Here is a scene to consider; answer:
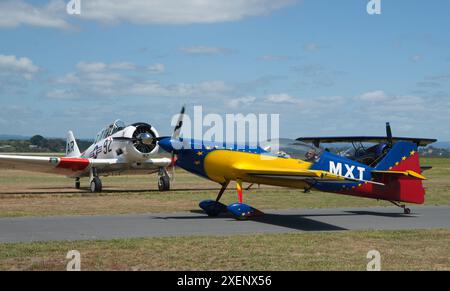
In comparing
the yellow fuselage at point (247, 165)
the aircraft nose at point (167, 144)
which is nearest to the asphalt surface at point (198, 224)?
the yellow fuselage at point (247, 165)

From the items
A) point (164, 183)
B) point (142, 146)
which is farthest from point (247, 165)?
point (164, 183)

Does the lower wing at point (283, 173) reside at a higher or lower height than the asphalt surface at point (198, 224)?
higher

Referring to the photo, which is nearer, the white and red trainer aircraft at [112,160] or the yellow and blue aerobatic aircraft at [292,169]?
the yellow and blue aerobatic aircraft at [292,169]

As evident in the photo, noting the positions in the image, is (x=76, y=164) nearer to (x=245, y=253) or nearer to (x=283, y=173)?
(x=283, y=173)

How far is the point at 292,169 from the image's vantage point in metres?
14.3

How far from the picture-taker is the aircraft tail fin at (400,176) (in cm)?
1535

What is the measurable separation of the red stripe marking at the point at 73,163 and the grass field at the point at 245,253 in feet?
55.6

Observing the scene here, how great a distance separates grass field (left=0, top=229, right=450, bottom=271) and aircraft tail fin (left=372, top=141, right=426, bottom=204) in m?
3.93

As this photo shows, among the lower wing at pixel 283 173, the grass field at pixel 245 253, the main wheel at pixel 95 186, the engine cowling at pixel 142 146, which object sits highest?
the engine cowling at pixel 142 146

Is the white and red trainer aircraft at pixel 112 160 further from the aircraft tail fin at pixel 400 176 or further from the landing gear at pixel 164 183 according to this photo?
the aircraft tail fin at pixel 400 176

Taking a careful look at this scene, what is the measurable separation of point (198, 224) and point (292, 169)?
9.01 ft

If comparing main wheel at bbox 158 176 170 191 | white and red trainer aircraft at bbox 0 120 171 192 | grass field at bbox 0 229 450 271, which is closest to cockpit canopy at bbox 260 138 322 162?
grass field at bbox 0 229 450 271

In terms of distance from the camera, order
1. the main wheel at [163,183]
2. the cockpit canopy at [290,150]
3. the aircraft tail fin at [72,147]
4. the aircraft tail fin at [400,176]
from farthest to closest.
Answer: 1. the aircraft tail fin at [72,147]
2. the main wheel at [163,183]
3. the aircraft tail fin at [400,176]
4. the cockpit canopy at [290,150]
